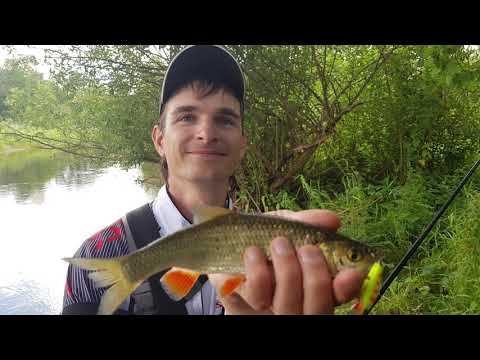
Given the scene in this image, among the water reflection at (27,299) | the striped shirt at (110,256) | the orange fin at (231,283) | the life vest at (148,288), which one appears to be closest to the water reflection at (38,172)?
the water reflection at (27,299)

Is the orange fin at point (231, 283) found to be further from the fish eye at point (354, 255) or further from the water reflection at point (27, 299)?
the water reflection at point (27, 299)

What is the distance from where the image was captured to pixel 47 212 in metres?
1.84

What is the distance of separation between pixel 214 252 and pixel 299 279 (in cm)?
15

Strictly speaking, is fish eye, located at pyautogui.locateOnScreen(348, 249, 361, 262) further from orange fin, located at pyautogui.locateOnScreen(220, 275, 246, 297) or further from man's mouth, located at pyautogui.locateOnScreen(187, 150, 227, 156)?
man's mouth, located at pyautogui.locateOnScreen(187, 150, 227, 156)

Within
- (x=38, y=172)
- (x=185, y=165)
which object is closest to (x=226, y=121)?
(x=185, y=165)

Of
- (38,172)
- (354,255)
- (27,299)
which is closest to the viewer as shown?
(354,255)

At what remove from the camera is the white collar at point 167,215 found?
1.01 meters

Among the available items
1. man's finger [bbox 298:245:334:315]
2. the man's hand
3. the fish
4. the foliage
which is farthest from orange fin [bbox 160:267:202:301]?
the foliage

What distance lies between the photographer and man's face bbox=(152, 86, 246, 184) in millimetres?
1056

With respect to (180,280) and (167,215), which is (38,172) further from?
(180,280)

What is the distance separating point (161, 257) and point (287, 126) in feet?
5.16

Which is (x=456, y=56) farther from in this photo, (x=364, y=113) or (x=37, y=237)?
(x=37, y=237)

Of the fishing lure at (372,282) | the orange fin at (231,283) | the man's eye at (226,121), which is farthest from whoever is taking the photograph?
the man's eye at (226,121)

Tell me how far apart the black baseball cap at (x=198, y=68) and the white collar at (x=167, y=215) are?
0.89 feet
